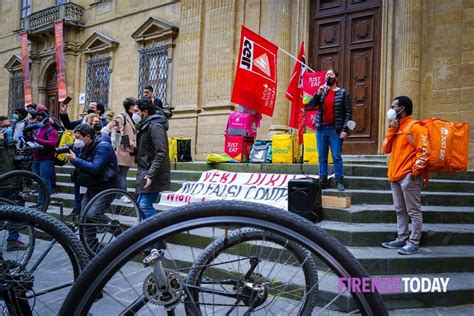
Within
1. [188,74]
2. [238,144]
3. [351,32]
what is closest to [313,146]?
[238,144]

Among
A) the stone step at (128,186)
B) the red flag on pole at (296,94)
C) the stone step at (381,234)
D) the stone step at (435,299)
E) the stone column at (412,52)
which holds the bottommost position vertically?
the stone step at (435,299)

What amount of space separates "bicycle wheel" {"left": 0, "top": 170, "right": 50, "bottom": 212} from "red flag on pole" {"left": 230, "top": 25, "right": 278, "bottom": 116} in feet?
13.2

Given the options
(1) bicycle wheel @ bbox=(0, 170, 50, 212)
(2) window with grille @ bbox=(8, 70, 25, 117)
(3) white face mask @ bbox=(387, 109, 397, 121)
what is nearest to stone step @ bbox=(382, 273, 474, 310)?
(3) white face mask @ bbox=(387, 109, 397, 121)

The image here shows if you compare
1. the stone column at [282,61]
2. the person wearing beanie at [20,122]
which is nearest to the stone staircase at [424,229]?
the person wearing beanie at [20,122]

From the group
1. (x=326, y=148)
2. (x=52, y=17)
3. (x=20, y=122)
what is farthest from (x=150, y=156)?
(x=52, y=17)

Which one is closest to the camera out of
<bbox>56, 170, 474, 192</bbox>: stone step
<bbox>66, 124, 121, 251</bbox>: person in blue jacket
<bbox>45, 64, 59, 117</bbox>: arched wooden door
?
<bbox>66, 124, 121, 251</bbox>: person in blue jacket

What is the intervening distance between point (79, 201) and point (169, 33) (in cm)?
877

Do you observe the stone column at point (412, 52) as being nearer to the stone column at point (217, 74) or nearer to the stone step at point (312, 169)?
the stone step at point (312, 169)

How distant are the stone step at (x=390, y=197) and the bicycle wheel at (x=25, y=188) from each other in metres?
4.43

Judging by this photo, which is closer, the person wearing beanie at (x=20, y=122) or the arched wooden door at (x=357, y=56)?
the person wearing beanie at (x=20, y=122)

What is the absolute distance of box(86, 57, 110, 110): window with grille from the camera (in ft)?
56.2

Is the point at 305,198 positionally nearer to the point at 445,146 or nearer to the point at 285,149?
the point at 445,146

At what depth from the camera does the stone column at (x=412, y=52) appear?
9.56m

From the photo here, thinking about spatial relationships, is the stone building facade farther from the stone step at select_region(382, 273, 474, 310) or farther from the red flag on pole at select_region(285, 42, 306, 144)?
the stone step at select_region(382, 273, 474, 310)
